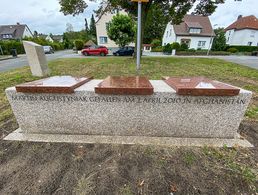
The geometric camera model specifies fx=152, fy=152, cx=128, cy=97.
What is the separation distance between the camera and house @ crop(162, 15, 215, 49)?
1321 inches

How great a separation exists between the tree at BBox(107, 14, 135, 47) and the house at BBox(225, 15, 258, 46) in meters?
30.3

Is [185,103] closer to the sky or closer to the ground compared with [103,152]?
closer to the sky

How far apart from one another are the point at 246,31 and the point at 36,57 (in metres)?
45.6

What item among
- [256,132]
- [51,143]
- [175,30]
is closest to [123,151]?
[51,143]

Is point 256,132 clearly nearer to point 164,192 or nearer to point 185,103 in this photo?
point 185,103

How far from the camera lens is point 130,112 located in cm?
256

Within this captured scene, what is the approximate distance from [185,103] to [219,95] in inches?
20.1

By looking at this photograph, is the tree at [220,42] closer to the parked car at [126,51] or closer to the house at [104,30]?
the house at [104,30]

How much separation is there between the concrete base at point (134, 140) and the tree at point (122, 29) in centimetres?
2262

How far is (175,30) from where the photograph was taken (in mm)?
33938

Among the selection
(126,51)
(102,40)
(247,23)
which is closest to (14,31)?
(102,40)

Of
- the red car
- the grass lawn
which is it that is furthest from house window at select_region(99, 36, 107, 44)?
the grass lawn

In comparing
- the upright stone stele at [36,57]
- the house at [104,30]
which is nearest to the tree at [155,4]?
the upright stone stele at [36,57]

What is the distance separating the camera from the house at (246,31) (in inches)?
1425
